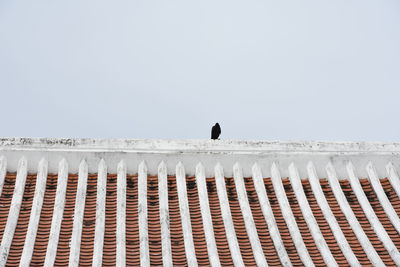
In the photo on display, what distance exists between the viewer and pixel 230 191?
7148mm

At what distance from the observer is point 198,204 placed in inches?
271

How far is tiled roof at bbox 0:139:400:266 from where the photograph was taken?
603 cm

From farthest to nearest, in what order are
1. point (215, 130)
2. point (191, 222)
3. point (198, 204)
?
point (215, 130), point (198, 204), point (191, 222)

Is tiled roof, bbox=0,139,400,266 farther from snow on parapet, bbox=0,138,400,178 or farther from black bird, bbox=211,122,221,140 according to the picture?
black bird, bbox=211,122,221,140

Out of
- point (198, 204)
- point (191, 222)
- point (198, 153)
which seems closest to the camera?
point (191, 222)

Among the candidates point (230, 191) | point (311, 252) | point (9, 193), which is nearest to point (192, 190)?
point (230, 191)

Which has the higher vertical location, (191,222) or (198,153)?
(198,153)

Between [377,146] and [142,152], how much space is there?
3027mm

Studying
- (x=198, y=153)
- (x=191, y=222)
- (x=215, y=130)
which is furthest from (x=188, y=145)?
(x=191, y=222)

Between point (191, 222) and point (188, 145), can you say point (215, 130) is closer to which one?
point (188, 145)

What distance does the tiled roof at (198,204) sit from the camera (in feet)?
19.8

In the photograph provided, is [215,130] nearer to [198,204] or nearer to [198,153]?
[198,153]

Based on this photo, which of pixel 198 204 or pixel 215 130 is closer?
pixel 198 204

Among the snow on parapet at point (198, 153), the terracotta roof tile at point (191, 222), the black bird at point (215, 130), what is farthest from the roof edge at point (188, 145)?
the black bird at point (215, 130)
